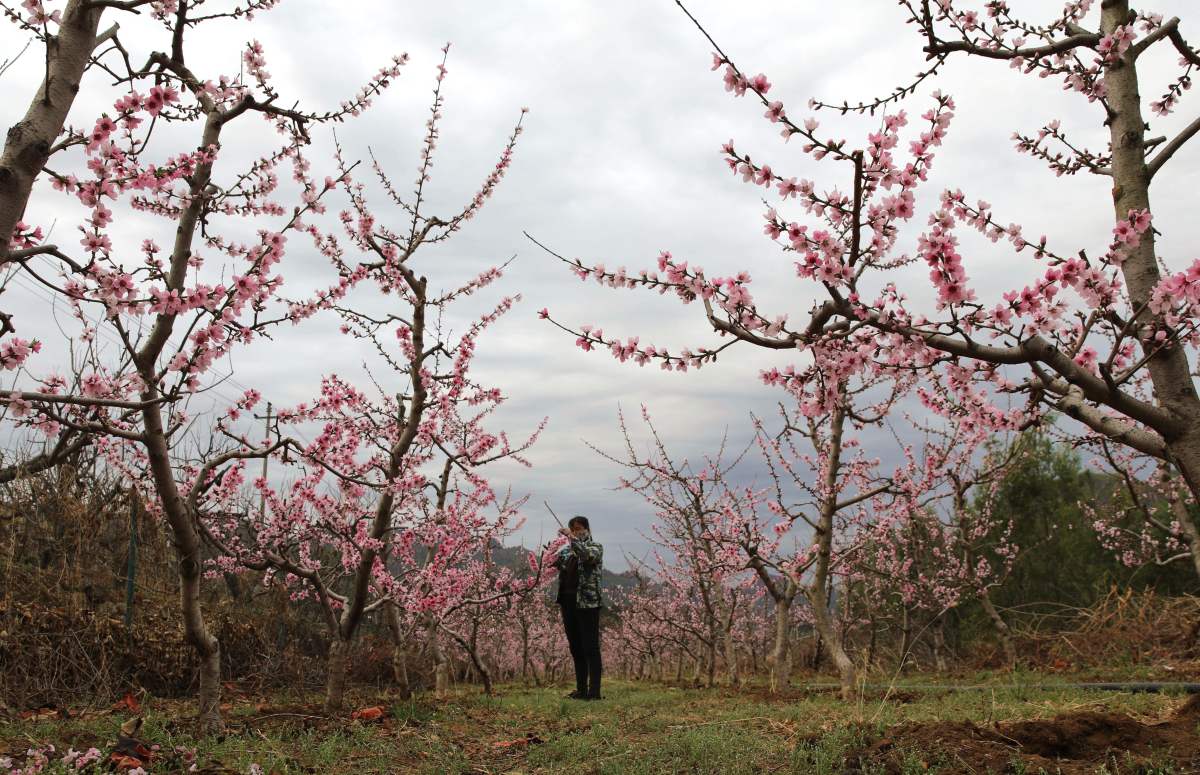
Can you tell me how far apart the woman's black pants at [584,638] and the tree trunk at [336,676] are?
2691 mm

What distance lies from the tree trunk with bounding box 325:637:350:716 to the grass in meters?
0.19

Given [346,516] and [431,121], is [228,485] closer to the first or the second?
[346,516]

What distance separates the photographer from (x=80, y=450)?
978 cm

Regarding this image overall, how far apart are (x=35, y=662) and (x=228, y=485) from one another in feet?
7.98

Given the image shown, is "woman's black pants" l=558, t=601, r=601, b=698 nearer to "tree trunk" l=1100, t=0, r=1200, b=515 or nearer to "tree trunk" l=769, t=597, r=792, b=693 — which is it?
"tree trunk" l=769, t=597, r=792, b=693

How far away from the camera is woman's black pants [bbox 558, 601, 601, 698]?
28.0 ft

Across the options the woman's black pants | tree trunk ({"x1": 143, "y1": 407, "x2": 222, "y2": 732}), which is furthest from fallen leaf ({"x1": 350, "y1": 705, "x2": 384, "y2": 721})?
the woman's black pants

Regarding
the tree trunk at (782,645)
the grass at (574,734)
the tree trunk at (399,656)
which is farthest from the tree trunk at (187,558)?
the tree trunk at (782,645)

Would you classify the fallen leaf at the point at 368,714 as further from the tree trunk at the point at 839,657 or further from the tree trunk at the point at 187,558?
the tree trunk at the point at 839,657

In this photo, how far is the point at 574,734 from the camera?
558cm

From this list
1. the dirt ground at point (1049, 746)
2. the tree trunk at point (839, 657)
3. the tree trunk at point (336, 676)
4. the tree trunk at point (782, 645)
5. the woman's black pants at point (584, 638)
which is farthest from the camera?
the tree trunk at point (782, 645)

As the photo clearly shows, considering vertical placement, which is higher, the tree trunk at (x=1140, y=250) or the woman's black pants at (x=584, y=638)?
the tree trunk at (x=1140, y=250)

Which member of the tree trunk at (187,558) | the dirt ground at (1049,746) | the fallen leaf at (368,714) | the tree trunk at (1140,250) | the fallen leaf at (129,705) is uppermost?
the tree trunk at (1140,250)

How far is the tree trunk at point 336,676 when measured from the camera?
6.34 meters
